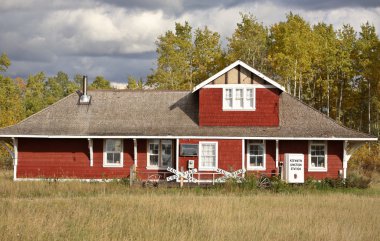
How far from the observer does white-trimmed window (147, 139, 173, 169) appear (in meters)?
31.4

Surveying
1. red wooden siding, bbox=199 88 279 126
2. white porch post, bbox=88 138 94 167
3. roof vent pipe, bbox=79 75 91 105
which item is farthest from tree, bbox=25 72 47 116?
red wooden siding, bbox=199 88 279 126

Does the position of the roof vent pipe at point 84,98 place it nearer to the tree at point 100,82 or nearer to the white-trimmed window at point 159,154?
the white-trimmed window at point 159,154

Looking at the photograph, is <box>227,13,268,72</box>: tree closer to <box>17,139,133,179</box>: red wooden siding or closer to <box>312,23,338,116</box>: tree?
<box>312,23,338,116</box>: tree

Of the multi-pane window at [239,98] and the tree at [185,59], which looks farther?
the tree at [185,59]

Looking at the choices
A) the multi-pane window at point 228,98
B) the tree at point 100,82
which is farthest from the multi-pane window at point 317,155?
the tree at point 100,82

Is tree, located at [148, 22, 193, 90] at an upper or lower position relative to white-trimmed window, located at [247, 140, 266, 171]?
upper

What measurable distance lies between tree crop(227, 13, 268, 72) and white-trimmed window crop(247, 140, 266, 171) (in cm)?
2275

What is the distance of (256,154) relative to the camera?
102 feet

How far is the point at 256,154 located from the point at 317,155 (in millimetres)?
3183

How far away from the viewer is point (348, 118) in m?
62.8

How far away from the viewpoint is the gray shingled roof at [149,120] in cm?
3030

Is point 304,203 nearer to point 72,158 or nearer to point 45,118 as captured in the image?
point 72,158

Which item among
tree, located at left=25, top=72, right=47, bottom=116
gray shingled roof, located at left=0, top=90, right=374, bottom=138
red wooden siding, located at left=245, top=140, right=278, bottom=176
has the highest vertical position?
tree, located at left=25, top=72, right=47, bottom=116

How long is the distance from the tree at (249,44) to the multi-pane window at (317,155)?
2288cm
